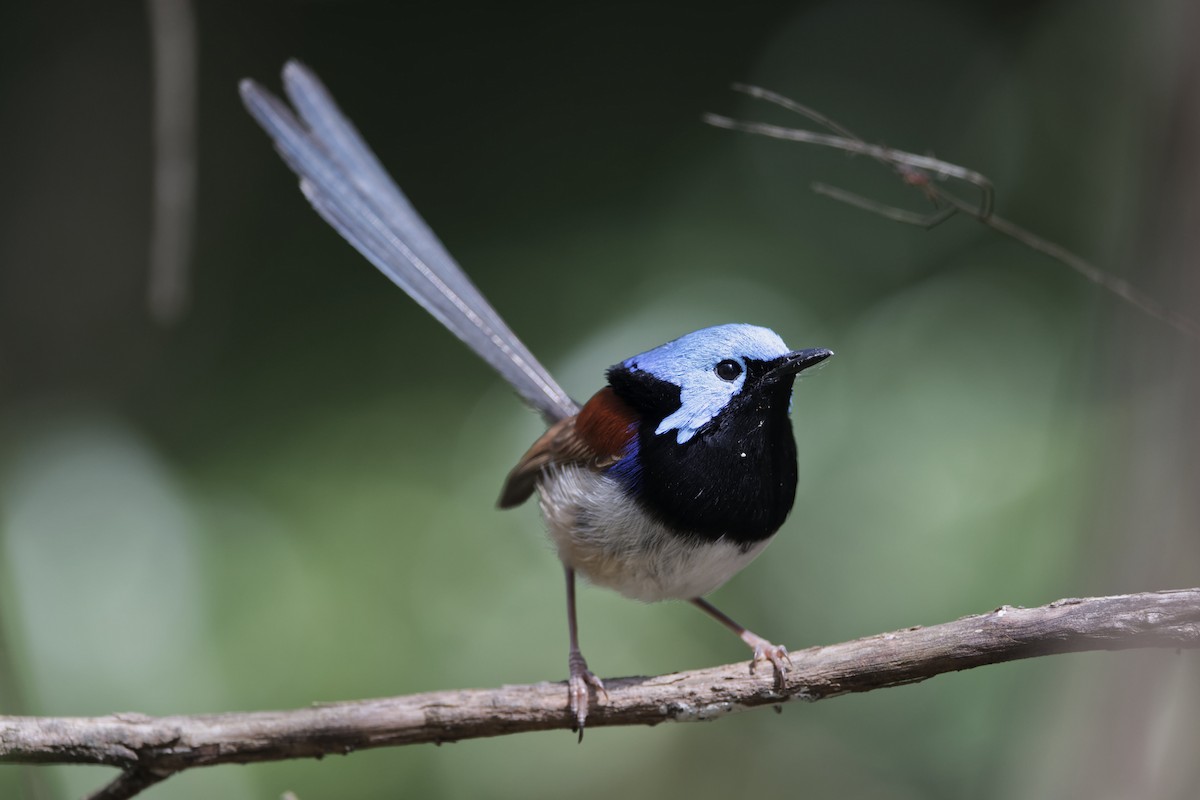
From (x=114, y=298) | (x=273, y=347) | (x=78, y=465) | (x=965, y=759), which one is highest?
(x=114, y=298)

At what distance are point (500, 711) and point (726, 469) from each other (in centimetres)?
81

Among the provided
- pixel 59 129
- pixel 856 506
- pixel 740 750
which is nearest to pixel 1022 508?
pixel 856 506

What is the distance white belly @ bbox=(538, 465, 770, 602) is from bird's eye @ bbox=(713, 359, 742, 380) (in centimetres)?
41

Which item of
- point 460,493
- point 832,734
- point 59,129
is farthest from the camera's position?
point 59,129

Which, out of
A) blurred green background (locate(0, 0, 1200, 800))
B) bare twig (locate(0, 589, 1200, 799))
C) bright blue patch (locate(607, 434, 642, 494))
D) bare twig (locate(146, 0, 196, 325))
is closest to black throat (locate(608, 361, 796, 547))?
bright blue patch (locate(607, 434, 642, 494))

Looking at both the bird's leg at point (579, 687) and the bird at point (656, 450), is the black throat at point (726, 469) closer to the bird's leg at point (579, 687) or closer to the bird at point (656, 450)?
the bird at point (656, 450)

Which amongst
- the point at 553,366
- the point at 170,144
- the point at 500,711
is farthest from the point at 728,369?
the point at 553,366

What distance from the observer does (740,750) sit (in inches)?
160

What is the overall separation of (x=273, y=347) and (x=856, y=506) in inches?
117

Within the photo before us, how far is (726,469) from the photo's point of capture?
2.79 m

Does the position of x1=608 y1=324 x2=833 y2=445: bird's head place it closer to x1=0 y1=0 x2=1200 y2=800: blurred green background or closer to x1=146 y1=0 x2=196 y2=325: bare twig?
x1=0 y1=0 x2=1200 y2=800: blurred green background

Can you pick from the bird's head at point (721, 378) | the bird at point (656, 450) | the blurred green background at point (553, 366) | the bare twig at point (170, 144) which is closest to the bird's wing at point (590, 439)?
the bird at point (656, 450)

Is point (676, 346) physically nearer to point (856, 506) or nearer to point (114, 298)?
point (856, 506)

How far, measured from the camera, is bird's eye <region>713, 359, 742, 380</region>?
2834 mm
